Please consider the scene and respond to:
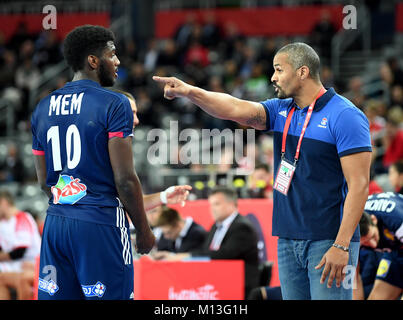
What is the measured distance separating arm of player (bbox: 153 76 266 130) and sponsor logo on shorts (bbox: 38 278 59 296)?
4.17 feet

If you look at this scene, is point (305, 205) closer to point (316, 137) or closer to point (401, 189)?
point (316, 137)

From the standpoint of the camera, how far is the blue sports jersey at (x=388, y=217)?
543 centimetres

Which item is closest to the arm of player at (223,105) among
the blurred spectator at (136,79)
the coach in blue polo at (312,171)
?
the coach in blue polo at (312,171)

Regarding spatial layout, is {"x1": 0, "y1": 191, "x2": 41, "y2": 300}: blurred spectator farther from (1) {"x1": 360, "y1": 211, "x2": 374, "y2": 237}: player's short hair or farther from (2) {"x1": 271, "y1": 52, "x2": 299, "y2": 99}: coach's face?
(2) {"x1": 271, "y1": 52, "x2": 299, "y2": 99}: coach's face

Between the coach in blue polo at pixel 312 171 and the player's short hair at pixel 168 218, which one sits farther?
the player's short hair at pixel 168 218

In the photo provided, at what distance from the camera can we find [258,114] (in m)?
4.19

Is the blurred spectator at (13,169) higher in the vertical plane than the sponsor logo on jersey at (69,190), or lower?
lower

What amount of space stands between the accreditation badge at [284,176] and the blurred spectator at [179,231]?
12.8 feet

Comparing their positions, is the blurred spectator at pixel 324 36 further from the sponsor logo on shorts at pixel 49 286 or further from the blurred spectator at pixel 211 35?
the sponsor logo on shorts at pixel 49 286

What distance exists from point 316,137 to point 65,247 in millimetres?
1560

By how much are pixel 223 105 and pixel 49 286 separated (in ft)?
4.88

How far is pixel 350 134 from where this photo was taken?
12.4 feet

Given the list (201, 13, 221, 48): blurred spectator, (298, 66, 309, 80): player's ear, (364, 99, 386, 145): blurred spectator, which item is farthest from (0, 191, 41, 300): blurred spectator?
(201, 13, 221, 48): blurred spectator

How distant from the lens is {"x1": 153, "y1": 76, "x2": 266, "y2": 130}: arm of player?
4004mm
